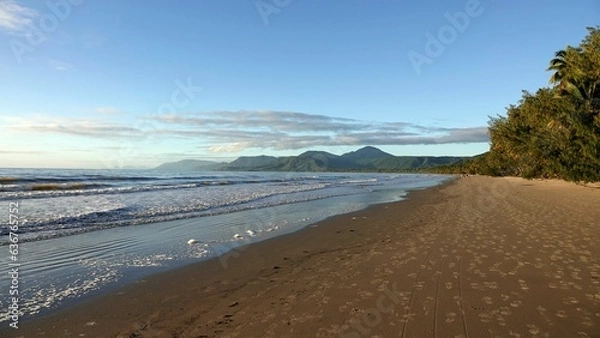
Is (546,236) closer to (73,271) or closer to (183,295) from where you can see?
(183,295)

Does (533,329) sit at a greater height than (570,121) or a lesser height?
lesser

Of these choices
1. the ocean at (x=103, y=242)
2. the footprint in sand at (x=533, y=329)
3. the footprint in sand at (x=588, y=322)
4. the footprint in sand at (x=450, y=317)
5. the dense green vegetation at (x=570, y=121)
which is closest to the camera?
the footprint in sand at (x=533, y=329)

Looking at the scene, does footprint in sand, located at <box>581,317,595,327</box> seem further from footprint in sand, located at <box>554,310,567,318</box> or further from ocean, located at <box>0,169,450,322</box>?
ocean, located at <box>0,169,450,322</box>

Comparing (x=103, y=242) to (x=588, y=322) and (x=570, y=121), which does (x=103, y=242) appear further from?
(x=570, y=121)

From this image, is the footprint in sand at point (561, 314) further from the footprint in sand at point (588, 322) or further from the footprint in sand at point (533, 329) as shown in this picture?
the footprint in sand at point (533, 329)

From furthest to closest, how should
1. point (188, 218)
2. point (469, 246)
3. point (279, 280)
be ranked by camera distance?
point (188, 218) → point (469, 246) → point (279, 280)

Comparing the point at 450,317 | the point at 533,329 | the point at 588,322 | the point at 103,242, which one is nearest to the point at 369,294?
the point at 450,317

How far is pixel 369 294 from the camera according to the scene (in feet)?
20.7

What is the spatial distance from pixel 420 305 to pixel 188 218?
1276 centimetres

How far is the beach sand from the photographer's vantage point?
500 centimetres

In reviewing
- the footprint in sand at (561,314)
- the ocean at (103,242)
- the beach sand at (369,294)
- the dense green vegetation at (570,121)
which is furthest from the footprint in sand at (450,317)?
the dense green vegetation at (570,121)

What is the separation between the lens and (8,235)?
37.6 feet

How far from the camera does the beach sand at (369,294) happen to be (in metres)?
Answer: 5.00

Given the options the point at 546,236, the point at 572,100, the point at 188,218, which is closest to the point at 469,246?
the point at 546,236
